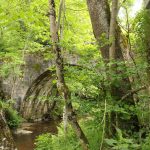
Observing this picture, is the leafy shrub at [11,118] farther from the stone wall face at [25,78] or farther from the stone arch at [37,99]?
the stone arch at [37,99]

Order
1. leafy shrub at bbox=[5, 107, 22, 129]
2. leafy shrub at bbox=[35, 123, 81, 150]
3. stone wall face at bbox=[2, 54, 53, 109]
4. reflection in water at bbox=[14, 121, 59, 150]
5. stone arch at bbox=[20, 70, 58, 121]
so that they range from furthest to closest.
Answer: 1. stone arch at bbox=[20, 70, 58, 121]
2. stone wall face at bbox=[2, 54, 53, 109]
3. leafy shrub at bbox=[5, 107, 22, 129]
4. reflection in water at bbox=[14, 121, 59, 150]
5. leafy shrub at bbox=[35, 123, 81, 150]

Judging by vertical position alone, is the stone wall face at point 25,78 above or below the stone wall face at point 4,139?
above

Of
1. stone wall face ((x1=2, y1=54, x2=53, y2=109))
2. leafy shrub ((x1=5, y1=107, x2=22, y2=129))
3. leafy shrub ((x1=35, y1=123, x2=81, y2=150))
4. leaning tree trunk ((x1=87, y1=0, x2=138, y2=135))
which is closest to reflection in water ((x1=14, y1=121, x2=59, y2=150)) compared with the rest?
leafy shrub ((x1=5, y1=107, x2=22, y2=129))

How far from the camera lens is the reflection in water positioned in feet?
39.6

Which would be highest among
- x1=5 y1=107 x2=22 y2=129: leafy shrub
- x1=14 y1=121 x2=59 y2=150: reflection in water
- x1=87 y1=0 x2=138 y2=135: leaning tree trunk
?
x1=87 y1=0 x2=138 y2=135: leaning tree trunk

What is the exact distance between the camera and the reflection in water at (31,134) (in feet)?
39.6

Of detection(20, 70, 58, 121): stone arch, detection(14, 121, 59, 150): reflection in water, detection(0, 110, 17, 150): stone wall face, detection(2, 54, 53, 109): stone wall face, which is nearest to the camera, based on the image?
detection(0, 110, 17, 150): stone wall face

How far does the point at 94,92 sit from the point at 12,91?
37.4 ft

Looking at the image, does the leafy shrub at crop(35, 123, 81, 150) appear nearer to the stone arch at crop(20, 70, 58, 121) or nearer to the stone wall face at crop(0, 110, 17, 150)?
the stone wall face at crop(0, 110, 17, 150)

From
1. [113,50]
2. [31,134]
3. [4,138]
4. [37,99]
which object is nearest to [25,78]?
[37,99]

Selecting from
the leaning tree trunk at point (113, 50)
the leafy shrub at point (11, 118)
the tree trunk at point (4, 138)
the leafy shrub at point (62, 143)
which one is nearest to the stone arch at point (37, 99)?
the leafy shrub at point (11, 118)

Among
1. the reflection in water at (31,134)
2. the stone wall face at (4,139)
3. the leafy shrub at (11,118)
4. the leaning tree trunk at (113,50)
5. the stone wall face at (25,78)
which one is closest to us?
the leaning tree trunk at (113,50)

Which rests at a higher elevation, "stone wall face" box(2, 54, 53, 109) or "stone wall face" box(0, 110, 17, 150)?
"stone wall face" box(2, 54, 53, 109)

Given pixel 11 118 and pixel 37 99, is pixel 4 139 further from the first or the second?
pixel 37 99
